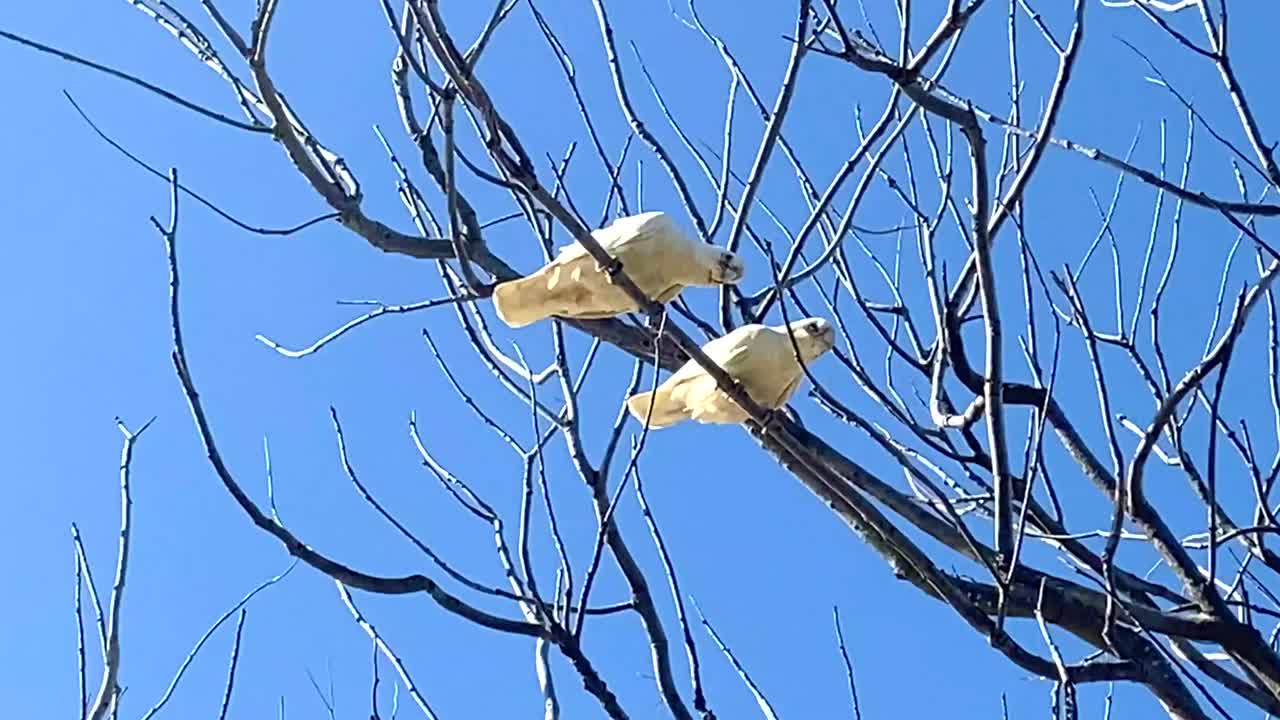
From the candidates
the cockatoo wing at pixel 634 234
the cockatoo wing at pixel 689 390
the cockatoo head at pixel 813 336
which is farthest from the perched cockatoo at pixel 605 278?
the cockatoo head at pixel 813 336

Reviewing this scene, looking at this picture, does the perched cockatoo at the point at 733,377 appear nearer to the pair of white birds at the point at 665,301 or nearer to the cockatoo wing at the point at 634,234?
the pair of white birds at the point at 665,301

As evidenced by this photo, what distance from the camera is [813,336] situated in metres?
2.69

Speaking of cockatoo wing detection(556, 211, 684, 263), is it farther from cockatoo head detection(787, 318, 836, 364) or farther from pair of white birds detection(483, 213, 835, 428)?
cockatoo head detection(787, 318, 836, 364)

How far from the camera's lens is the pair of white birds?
7.74 ft

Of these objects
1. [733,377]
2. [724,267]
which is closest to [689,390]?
[733,377]

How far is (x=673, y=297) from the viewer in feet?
8.37

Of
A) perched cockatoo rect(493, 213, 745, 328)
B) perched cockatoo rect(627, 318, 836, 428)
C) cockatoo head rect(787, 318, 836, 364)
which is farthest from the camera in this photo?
cockatoo head rect(787, 318, 836, 364)

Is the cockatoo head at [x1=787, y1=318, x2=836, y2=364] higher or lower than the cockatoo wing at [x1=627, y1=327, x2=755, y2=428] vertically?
higher

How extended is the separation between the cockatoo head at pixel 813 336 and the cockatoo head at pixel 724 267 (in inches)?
8.1

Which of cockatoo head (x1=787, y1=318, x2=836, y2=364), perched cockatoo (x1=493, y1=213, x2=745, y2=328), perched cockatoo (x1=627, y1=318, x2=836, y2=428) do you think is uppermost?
cockatoo head (x1=787, y1=318, x2=836, y2=364)

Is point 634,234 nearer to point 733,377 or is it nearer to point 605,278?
point 605,278

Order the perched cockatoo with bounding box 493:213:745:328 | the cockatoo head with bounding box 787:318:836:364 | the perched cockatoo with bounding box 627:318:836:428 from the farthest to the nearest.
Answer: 1. the cockatoo head with bounding box 787:318:836:364
2. the perched cockatoo with bounding box 627:318:836:428
3. the perched cockatoo with bounding box 493:213:745:328

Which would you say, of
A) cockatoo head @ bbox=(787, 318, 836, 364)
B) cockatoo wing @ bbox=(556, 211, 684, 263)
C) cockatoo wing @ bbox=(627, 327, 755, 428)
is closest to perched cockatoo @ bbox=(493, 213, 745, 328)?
cockatoo wing @ bbox=(556, 211, 684, 263)

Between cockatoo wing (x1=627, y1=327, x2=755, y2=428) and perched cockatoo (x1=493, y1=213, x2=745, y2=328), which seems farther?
cockatoo wing (x1=627, y1=327, x2=755, y2=428)
